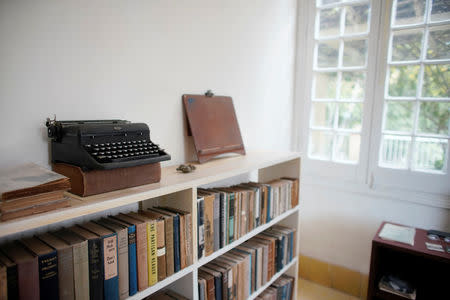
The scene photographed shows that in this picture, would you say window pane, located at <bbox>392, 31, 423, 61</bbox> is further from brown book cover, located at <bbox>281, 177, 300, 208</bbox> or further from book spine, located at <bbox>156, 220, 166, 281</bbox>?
book spine, located at <bbox>156, 220, 166, 281</bbox>

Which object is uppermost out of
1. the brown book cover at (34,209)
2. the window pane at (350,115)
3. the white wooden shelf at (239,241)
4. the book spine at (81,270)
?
the window pane at (350,115)

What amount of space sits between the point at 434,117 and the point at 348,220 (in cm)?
98

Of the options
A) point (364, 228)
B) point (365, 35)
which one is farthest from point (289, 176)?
point (365, 35)

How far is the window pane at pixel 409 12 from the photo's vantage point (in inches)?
82.1

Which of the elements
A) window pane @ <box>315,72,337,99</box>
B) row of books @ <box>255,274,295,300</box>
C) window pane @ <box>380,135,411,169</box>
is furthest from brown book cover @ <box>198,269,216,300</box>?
window pane @ <box>315,72,337,99</box>

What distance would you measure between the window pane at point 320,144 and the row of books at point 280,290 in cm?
103

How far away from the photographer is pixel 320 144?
2.57 meters

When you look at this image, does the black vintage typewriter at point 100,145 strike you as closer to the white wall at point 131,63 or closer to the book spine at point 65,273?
the white wall at point 131,63

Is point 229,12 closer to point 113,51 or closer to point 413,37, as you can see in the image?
point 113,51

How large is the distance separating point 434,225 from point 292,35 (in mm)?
1756

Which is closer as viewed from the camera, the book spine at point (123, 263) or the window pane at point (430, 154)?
the book spine at point (123, 263)

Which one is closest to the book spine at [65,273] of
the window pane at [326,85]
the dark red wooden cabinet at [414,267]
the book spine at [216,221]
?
the book spine at [216,221]

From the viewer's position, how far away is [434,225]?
213 centimetres

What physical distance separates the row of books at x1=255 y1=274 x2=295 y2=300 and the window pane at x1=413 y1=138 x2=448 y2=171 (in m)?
1.21
